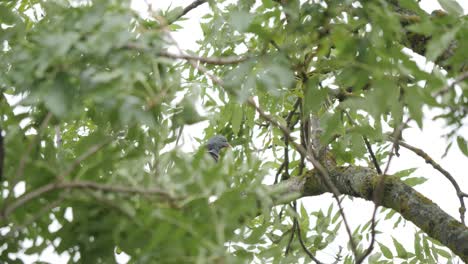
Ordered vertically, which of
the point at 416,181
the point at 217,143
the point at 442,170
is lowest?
the point at 217,143

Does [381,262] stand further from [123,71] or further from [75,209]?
[123,71]

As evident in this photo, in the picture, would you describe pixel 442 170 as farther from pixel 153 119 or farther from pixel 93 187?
pixel 93 187

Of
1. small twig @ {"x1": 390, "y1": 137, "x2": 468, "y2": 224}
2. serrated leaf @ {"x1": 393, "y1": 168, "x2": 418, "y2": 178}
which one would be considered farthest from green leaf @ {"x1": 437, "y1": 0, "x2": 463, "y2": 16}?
serrated leaf @ {"x1": 393, "y1": 168, "x2": 418, "y2": 178}

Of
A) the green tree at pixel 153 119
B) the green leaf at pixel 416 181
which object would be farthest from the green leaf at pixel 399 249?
the green tree at pixel 153 119

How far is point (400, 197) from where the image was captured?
354cm

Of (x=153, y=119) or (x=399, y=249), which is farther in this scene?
(x=399, y=249)

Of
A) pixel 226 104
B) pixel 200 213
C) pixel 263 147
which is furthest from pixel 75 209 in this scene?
pixel 263 147

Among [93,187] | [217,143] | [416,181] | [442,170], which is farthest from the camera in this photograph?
[217,143]

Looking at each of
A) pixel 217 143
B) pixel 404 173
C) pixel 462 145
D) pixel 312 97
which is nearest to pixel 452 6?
pixel 462 145

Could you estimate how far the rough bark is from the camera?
328cm

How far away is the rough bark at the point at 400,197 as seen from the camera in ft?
10.8

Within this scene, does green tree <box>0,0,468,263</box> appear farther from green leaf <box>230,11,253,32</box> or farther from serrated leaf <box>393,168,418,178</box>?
serrated leaf <box>393,168,418,178</box>

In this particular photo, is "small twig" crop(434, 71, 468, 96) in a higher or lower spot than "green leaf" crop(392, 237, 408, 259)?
higher

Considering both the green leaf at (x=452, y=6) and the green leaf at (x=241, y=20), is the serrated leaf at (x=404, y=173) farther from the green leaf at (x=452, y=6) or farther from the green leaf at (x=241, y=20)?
the green leaf at (x=241, y=20)
